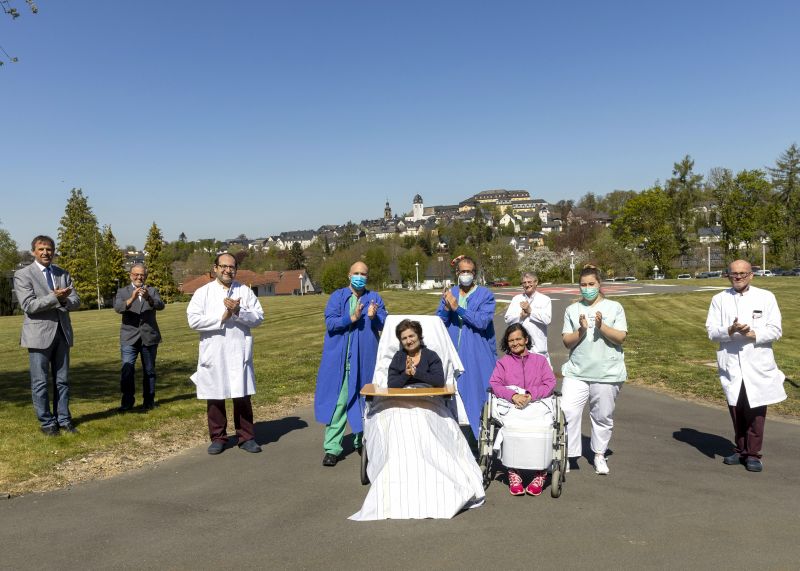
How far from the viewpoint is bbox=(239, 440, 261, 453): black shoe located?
7336 millimetres

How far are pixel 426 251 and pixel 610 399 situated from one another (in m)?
124

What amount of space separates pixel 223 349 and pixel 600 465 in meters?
4.34

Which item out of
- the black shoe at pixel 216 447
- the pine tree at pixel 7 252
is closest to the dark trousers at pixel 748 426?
the black shoe at pixel 216 447

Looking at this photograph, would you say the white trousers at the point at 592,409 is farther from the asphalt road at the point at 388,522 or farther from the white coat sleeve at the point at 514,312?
the white coat sleeve at the point at 514,312

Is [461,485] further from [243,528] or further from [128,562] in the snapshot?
[128,562]

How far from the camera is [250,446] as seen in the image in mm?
7363

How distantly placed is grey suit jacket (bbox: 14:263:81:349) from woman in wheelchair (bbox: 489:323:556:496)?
16.7 ft

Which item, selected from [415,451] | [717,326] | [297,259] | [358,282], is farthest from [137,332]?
[297,259]

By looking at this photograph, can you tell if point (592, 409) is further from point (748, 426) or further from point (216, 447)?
point (216, 447)

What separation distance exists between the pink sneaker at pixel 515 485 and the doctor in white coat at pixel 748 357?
2.53m

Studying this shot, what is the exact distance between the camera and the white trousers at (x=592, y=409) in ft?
20.6

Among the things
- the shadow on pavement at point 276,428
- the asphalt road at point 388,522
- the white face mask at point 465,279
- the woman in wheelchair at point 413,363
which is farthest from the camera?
the shadow on pavement at point 276,428

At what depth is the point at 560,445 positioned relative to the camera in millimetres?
5672

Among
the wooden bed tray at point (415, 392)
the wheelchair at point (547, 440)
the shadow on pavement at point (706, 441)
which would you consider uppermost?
the wooden bed tray at point (415, 392)
